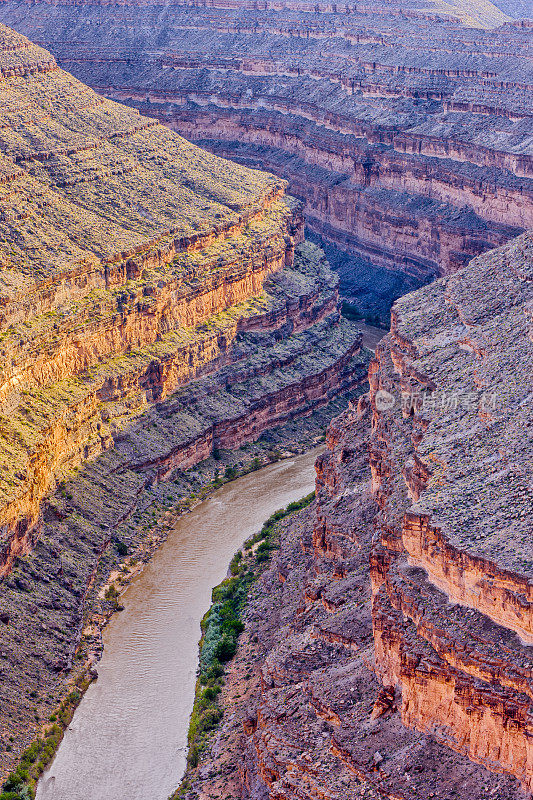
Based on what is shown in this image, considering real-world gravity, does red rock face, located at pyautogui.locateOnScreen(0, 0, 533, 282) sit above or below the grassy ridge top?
below

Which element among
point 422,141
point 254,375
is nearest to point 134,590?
point 254,375

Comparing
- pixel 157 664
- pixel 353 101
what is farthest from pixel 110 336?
pixel 353 101

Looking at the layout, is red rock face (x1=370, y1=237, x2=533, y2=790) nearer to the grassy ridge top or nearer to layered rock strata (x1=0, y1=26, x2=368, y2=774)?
layered rock strata (x1=0, y1=26, x2=368, y2=774)

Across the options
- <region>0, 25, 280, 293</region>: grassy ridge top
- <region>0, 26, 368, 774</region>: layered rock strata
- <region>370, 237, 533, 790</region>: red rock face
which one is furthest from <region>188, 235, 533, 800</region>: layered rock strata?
<region>0, 25, 280, 293</region>: grassy ridge top

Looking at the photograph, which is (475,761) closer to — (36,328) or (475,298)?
(475,298)

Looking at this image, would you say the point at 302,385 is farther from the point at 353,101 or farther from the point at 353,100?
the point at 353,100
